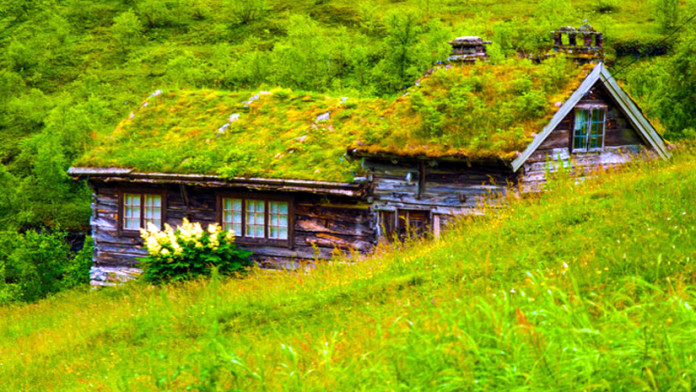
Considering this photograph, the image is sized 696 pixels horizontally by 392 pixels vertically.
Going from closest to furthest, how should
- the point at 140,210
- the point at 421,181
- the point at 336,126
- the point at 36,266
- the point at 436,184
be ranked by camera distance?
the point at 436,184
the point at 421,181
the point at 336,126
the point at 140,210
the point at 36,266

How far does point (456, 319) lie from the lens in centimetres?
582

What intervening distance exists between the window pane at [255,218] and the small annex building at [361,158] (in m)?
0.03

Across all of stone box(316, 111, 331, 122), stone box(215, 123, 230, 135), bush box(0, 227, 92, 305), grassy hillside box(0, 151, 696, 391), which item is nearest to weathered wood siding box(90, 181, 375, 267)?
stone box(215, 123, 230, 135)

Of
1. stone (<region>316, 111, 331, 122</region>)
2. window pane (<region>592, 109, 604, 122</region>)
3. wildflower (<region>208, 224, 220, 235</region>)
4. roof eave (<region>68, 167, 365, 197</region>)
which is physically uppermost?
window pane (<region>592, 109, 604, 122</region>)

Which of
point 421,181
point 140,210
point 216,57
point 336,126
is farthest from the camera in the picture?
point 216,57

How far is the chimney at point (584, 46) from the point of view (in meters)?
17.6

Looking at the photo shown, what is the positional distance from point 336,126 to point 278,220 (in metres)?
3.20

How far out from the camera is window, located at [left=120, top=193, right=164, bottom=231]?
19.6 meters

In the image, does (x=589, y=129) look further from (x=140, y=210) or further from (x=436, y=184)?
(x=140, y=210)

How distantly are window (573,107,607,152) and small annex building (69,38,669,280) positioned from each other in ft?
0.09

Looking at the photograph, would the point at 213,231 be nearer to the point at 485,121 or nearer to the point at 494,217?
the point at 485,121

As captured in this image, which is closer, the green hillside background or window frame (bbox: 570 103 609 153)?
the green hillside background

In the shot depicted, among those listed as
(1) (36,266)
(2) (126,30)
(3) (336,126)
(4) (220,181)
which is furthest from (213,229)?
(2) (126,30)

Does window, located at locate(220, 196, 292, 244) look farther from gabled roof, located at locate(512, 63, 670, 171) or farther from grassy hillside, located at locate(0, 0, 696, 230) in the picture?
gabled roof, located at locate(512, 63, 670, 171)
